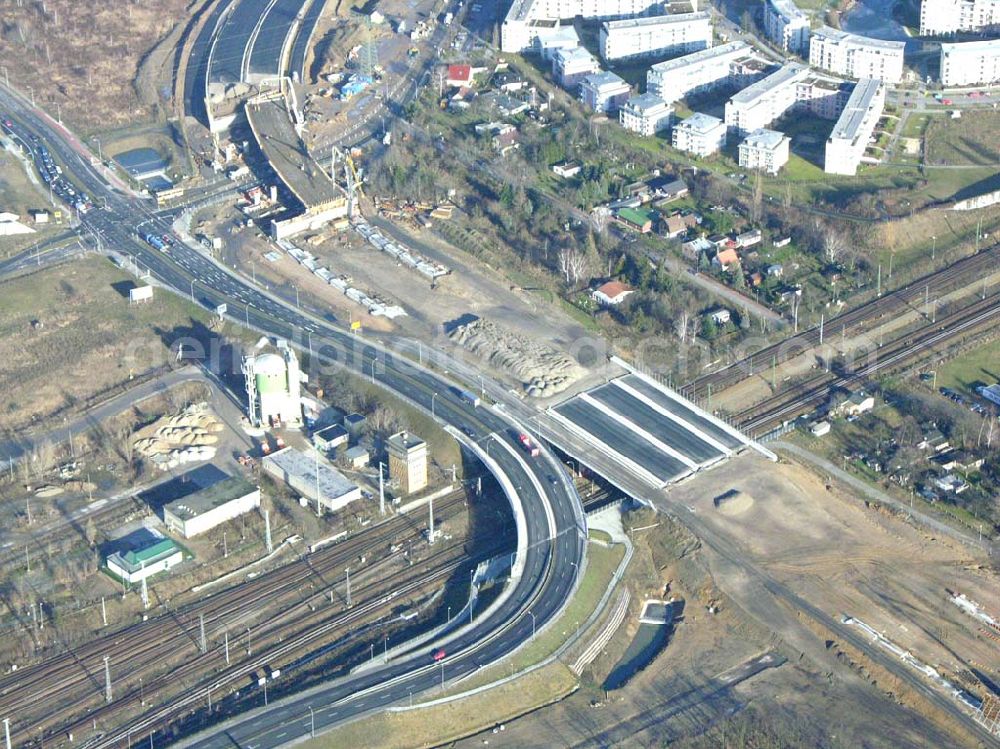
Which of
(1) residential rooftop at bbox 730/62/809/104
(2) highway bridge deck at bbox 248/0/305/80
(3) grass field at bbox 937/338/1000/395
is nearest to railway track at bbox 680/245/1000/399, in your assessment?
(3) grass field at bbox 937/338/1000/395

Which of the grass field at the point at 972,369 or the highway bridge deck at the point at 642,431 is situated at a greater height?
the highway bridge deck at the point at 642,431

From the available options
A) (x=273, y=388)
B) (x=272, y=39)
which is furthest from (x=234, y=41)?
(x=273, y=388)

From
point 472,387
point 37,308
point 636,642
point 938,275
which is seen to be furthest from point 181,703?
point 938,275

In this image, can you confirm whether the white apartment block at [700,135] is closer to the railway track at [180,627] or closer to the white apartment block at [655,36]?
the white apartment block at [655,36]

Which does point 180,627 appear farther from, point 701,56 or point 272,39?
point 272,39

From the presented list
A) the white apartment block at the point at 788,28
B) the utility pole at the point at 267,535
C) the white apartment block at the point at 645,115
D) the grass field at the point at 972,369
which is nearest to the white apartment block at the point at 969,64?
the white apartment block at the point at 788,28

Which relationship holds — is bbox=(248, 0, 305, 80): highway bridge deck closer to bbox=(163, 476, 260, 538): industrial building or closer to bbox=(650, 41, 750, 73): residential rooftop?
bbox=(650, 41, 750, 73): residential rooftop
